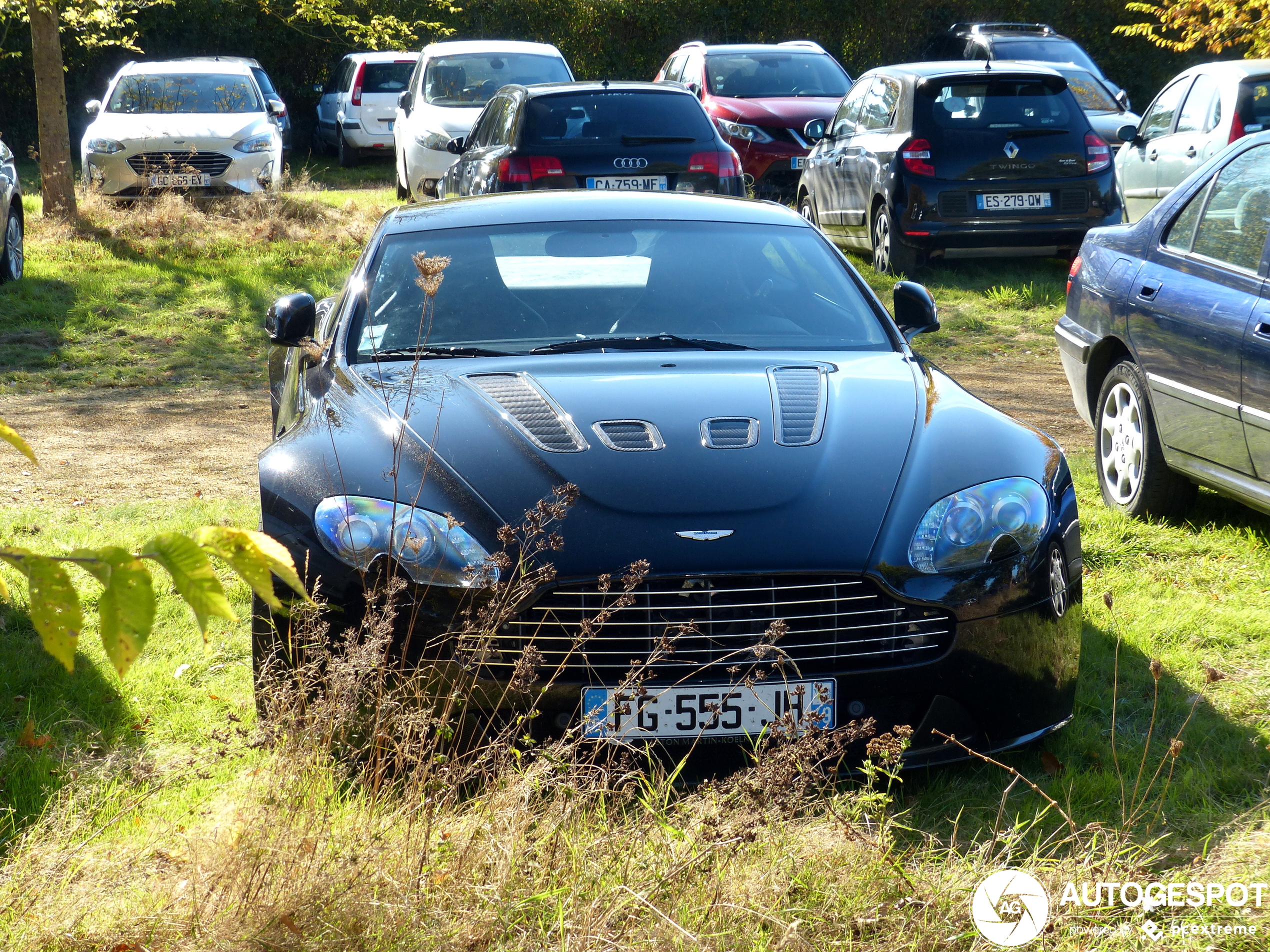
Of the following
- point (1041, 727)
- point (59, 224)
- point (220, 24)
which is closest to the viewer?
point (1041, 727)

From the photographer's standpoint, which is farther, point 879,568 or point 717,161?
point 717,161

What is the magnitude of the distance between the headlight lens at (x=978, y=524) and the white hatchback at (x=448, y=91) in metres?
11.4

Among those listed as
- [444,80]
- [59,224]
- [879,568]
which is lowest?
[59,224]

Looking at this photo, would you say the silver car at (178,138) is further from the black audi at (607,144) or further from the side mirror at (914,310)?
the side mirror at (914,310)

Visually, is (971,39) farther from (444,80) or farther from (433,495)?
(433,495)

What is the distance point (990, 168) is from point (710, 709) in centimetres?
887

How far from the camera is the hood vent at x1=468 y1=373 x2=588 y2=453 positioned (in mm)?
3453

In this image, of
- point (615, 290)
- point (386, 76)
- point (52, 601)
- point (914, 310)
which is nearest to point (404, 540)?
point (52, 601)

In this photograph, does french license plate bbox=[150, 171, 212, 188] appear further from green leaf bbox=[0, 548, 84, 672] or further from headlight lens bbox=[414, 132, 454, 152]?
green leaf bbox=[0, 548, 84, 672]

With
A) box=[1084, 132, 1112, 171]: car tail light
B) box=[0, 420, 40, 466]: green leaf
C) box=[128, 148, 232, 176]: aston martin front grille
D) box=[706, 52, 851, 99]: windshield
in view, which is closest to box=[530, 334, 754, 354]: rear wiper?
box=[0, 420, 40, 466]: green leaf

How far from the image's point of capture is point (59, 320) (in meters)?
10.6

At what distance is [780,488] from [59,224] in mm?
12080

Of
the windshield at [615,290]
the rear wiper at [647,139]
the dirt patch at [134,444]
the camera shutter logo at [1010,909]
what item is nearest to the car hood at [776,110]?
the rear wiper at [647,139]

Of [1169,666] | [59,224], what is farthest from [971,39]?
[1169,666]
